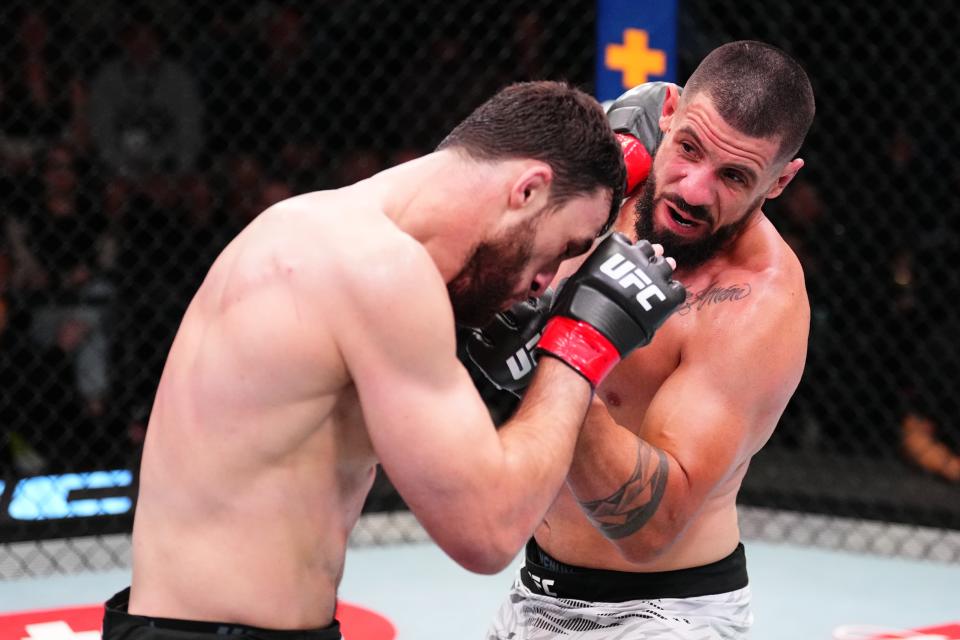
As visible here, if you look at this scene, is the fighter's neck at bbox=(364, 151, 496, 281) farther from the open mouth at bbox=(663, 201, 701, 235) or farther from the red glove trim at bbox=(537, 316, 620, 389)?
the open mouth at bbox=(663, 201, 701, 235)

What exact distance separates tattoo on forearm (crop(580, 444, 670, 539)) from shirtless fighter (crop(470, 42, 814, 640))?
0.02 metres

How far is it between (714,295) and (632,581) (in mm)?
437

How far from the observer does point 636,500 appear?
5.18ft

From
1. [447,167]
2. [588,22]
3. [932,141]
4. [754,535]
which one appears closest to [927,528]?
[754,535]

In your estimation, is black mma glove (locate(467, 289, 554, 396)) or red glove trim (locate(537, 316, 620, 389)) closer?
red glove trim (locate(537, 316, 620, 389))

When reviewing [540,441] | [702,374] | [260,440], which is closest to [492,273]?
[540,441]

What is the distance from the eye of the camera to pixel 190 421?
4.23ft

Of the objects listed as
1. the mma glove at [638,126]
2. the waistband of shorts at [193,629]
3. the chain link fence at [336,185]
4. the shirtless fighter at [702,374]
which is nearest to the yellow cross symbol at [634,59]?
the chain link fence at [336,185]

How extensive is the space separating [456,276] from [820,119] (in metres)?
3.12

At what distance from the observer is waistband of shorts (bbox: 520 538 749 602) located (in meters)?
1.77

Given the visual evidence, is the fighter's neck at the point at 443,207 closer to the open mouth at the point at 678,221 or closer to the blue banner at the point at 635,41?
the open mouth at the point at 678,221

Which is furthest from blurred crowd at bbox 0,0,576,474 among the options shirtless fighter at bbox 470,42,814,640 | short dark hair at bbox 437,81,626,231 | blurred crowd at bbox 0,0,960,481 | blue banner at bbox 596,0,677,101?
short dark hair at bbox 437,81,626,231

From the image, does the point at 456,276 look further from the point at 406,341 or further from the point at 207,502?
the point at 207,502

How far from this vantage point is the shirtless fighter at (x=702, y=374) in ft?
5.51
